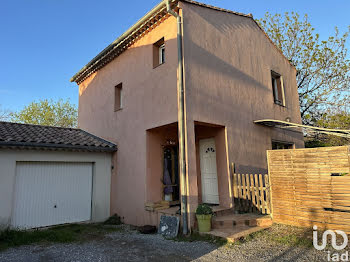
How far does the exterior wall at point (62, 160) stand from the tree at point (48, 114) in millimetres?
18287

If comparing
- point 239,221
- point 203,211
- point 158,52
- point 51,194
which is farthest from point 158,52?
point 51,194

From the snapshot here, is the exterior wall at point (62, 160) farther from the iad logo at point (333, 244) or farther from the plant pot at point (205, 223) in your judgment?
the iad logo at point (333, 244)

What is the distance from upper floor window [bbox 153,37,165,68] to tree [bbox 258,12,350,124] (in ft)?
40.5

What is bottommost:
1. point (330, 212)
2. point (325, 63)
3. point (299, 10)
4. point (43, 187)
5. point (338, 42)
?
point (330, 212)

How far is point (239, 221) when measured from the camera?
6.21 m

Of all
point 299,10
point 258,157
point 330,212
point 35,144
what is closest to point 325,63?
point 299,10

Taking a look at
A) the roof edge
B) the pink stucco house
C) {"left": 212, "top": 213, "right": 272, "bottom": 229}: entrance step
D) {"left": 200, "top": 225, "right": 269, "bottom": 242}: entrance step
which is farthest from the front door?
the roof edge

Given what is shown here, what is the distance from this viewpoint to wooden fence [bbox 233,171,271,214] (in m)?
6.80

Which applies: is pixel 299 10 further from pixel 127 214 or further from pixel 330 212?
pixel 127 214

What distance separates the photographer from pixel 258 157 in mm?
8438

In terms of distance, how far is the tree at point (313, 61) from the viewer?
1489cm

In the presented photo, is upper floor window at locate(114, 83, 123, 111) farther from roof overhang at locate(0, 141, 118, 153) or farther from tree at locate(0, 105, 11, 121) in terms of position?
tree at locate(0, 105, 11, 121)

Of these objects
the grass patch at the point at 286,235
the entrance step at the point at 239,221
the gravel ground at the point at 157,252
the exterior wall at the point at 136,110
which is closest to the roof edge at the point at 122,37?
the exterior wall at the point at 136,110

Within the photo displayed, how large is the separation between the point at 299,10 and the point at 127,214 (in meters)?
17.7
